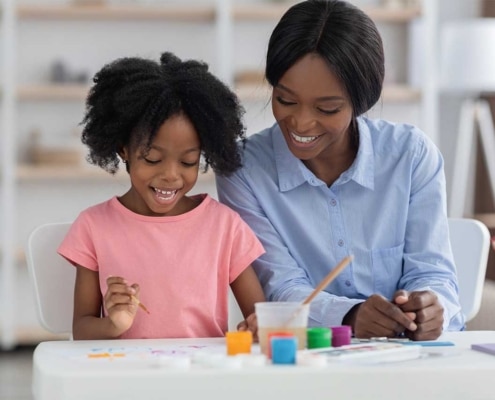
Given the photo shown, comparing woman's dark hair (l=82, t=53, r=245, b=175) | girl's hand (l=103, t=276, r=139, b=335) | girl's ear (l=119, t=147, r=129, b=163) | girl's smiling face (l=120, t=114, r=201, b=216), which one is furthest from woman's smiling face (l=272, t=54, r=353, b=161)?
girl's hand (l=103, t=276, r=139, b=335)

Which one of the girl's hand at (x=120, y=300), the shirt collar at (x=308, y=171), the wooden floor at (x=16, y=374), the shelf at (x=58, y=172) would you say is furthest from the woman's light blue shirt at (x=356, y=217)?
the shelf at (x=58, y=172)

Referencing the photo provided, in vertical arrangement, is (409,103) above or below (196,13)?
below

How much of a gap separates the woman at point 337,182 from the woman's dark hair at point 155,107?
0.12 meters

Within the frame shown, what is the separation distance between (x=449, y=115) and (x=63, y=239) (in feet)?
14.1

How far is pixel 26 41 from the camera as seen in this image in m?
5.48

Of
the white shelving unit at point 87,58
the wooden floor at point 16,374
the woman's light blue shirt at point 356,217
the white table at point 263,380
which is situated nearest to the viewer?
the white table at point 263,380

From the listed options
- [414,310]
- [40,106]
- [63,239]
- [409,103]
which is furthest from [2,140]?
[414,310]

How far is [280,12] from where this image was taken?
17.6 feet

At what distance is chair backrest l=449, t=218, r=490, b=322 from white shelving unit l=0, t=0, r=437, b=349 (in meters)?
3.06

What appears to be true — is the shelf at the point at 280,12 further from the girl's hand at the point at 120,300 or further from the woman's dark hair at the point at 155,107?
the girl's hand at the point at 120,300

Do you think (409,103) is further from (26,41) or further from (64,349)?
(64,349)

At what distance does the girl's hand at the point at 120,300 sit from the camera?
5.50 ft

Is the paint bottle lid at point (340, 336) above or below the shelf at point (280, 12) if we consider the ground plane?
below

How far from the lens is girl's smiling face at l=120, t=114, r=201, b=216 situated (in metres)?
1.92
